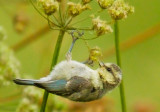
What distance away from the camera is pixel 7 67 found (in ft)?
16.5

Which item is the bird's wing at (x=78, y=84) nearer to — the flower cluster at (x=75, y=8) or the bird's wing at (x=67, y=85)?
the bird's wing at (x=67, y=85)

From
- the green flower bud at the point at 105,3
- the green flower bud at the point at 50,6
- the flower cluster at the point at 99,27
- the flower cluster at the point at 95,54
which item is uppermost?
the green flower bud at the point at 105,3

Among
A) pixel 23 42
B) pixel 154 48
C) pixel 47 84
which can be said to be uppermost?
pixel 154 48

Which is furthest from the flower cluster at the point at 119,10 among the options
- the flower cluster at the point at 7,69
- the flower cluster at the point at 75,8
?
the flower cluster at the point at 7,69

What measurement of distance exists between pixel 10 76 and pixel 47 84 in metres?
0.78

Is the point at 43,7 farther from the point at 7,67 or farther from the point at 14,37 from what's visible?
the point at 14,37

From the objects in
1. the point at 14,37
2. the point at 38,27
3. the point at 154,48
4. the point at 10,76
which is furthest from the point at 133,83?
the point at 10,76

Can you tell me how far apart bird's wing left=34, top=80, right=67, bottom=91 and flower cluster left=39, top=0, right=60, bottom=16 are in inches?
20.5

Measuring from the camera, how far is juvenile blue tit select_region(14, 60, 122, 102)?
14.5ft

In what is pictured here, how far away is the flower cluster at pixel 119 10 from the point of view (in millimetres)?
4289

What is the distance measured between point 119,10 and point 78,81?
0.66 m

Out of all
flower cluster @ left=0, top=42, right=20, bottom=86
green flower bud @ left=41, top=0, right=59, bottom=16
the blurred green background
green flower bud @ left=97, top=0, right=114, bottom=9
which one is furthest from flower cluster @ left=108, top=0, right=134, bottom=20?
the blurred green background

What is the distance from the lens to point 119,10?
4.29m

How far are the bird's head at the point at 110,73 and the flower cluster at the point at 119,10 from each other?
53 cm
